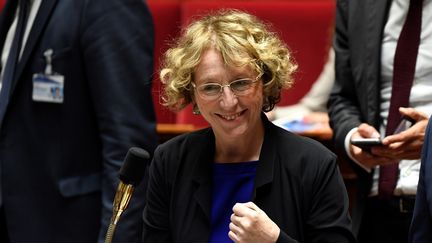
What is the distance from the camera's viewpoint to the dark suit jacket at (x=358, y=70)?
7.28 feet

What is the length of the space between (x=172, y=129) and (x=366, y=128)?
987mm

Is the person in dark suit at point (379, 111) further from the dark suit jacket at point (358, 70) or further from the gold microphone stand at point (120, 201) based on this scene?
the gold microphone stand at point (120, 201)

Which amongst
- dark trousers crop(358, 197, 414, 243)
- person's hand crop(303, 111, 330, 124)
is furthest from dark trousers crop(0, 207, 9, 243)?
person's hand crop(303, 111, 330, 124)

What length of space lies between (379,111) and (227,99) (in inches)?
21.5

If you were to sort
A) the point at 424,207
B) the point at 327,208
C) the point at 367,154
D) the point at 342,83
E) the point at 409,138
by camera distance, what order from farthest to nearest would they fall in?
the point at 342,83 < the point at 367,154 < the point at 409,138 < the point at 327,208 < the point at 424,207

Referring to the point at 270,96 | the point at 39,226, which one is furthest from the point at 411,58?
the point at 39,226

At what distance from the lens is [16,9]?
2.42 m

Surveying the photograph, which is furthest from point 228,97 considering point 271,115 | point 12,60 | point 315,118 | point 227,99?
point 271,115

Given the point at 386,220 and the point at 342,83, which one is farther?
the point at 342,83

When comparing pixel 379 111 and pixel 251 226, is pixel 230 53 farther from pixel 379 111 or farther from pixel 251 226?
pixel 379 111

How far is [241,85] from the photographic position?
1.87 metres

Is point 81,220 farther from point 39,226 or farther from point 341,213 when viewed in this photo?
point 341,213

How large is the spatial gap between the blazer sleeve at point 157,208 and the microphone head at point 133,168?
0.20 meters

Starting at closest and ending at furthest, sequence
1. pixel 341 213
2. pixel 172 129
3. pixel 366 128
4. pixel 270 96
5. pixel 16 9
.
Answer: pixel 341 213 < pixel 270 96 < pixel 366 128 < pixel 16 9 < pixel 172 129
